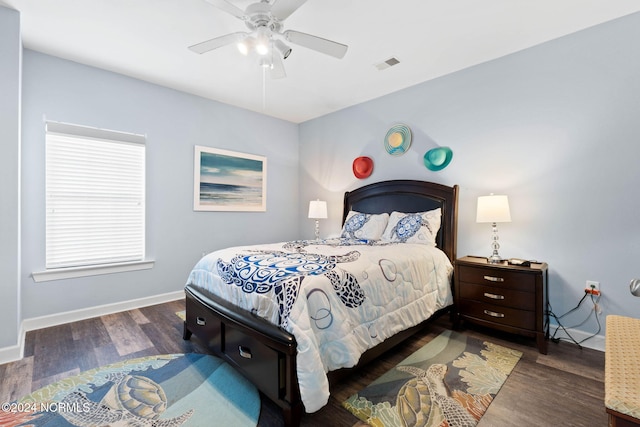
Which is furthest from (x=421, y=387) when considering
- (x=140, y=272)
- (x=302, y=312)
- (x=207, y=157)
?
(x=207, y=157)

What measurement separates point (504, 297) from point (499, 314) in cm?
16

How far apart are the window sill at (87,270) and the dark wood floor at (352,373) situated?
0.48 metres

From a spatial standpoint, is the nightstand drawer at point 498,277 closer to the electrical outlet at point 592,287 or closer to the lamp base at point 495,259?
the lamp base at point 495,259

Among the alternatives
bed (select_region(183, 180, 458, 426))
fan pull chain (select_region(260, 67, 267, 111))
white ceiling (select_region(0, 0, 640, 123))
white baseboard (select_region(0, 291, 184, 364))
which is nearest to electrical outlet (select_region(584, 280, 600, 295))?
bed (select_region(183, 180, 458, 426))

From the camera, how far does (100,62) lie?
9.79 feet

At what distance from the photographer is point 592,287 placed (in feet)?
7.95

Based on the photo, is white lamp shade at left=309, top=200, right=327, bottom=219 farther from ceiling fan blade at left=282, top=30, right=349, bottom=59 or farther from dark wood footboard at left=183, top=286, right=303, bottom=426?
ceiling fan blade at left=282, top=30, right=349, bottom=59

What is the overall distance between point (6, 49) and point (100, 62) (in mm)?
831

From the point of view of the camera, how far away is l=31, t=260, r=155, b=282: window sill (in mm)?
2823

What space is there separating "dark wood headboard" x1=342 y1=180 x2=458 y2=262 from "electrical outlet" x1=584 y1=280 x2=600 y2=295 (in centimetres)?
107

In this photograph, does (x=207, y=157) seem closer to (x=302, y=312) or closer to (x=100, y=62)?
(x=100, y=62)

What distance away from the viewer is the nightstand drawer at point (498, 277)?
238cm

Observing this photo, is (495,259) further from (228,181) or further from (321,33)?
(228,181)

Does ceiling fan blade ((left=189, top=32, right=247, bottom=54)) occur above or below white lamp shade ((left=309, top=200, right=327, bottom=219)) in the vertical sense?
above
